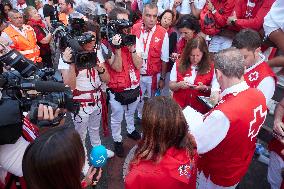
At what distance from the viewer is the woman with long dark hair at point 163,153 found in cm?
212

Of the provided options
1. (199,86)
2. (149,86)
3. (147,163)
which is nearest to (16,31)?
(149,86)

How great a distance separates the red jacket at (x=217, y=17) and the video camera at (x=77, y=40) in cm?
238

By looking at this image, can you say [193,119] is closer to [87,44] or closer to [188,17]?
[87,44]

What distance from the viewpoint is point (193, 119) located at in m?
3.03

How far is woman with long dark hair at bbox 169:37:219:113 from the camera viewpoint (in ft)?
13.1

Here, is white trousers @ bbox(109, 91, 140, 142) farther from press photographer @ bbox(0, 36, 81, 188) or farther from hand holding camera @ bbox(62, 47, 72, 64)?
press photographer @ bbox(0, 36, 81, 188)

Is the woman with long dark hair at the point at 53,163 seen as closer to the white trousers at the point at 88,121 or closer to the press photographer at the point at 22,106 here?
the press photographer at the point at 22,106

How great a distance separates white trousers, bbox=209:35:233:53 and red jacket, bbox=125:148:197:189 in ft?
10.7

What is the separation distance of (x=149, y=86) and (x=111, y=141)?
3.93 ft

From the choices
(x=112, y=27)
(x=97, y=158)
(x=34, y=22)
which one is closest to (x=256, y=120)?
(x=97, y=158)

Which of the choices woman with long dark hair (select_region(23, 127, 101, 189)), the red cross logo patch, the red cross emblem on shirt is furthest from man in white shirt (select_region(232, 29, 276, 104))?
woman with long dark hair (select_region(23, 127, 101, 189))

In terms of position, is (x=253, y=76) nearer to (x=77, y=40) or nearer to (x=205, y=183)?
(x=205, y=183)

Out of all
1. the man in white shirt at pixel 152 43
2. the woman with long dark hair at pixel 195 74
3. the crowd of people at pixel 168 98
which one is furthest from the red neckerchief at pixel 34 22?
the woman with long dark hair at pixel 195 74

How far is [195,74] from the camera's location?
407cm
